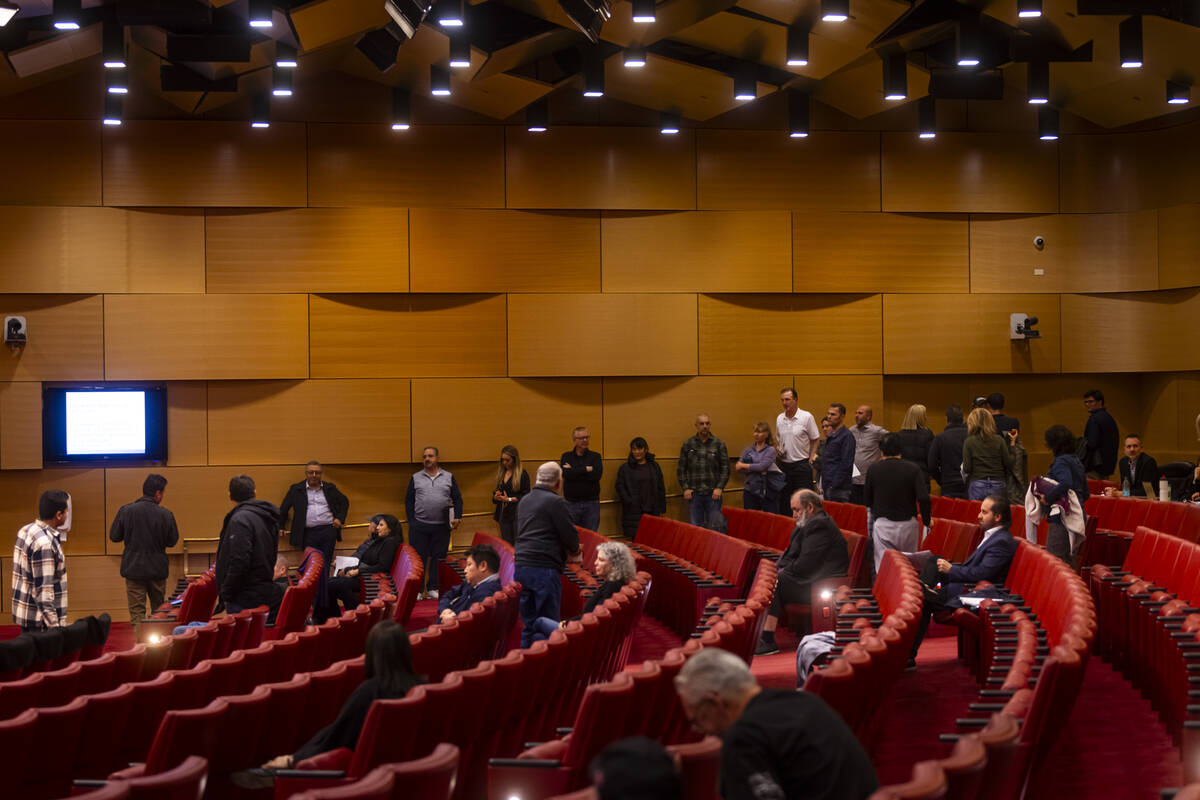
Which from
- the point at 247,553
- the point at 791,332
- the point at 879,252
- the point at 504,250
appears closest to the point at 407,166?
the point at 504,250

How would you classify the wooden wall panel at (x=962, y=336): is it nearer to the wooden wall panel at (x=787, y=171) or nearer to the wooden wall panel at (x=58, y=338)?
the wooden wall panel at (x=787, y=171)

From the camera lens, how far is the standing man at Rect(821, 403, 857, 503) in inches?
367

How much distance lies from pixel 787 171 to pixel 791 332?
138cm

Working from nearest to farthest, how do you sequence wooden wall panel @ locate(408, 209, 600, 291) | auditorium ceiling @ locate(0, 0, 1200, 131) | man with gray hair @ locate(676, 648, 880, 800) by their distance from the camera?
1. man with gray hair @ locate(676, 648, 880, 800)
2. auditorium ceiling @ locate(0, 0, 1200, 131)
3. wooden wall panel @ locate(408, 209, 600, 291)

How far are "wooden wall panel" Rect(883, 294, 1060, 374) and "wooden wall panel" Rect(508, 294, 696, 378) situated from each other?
1.79 m

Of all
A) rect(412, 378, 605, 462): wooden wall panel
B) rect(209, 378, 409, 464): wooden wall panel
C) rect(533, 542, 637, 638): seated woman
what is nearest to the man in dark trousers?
rect(209, 378, 409, 464): wooden wall panel

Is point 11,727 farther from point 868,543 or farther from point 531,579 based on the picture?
point 868,543

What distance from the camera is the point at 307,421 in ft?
32.3

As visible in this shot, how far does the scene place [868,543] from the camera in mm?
7379

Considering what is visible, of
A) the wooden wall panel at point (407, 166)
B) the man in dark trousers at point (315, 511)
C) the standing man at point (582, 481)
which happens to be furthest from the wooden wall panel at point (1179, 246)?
the man in dark trousers at point (315, 511)

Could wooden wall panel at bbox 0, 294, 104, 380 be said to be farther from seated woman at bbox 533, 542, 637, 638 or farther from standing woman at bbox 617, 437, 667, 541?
seated woman at bbox 533, 542, 637, 638

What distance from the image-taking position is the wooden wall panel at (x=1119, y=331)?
34.9 feet

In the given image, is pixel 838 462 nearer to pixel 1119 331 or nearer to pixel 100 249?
pixel 1119 331

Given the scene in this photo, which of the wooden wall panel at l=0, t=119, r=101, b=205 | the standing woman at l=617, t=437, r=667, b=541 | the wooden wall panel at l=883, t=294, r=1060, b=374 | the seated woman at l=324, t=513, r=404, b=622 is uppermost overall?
the wooden wall panel at l=0, t=119, r=101, b=205
